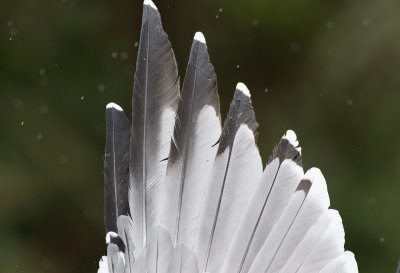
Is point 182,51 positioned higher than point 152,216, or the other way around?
point 182,51

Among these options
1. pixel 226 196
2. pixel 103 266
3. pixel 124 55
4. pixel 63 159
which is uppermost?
pixel 124 55

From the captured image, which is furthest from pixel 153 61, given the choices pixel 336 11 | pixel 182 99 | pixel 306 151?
pixel 336 11

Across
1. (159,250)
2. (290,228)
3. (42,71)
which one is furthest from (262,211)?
(42,71)

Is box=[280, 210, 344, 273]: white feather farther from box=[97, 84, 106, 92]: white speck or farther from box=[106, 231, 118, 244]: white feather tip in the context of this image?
box=[97, 84, 106, 92]: white speck

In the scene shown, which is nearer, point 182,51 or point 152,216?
point 152,216

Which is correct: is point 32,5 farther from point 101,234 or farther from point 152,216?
point 152,216

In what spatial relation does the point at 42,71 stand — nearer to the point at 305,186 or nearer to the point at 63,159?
the point at 63,159
